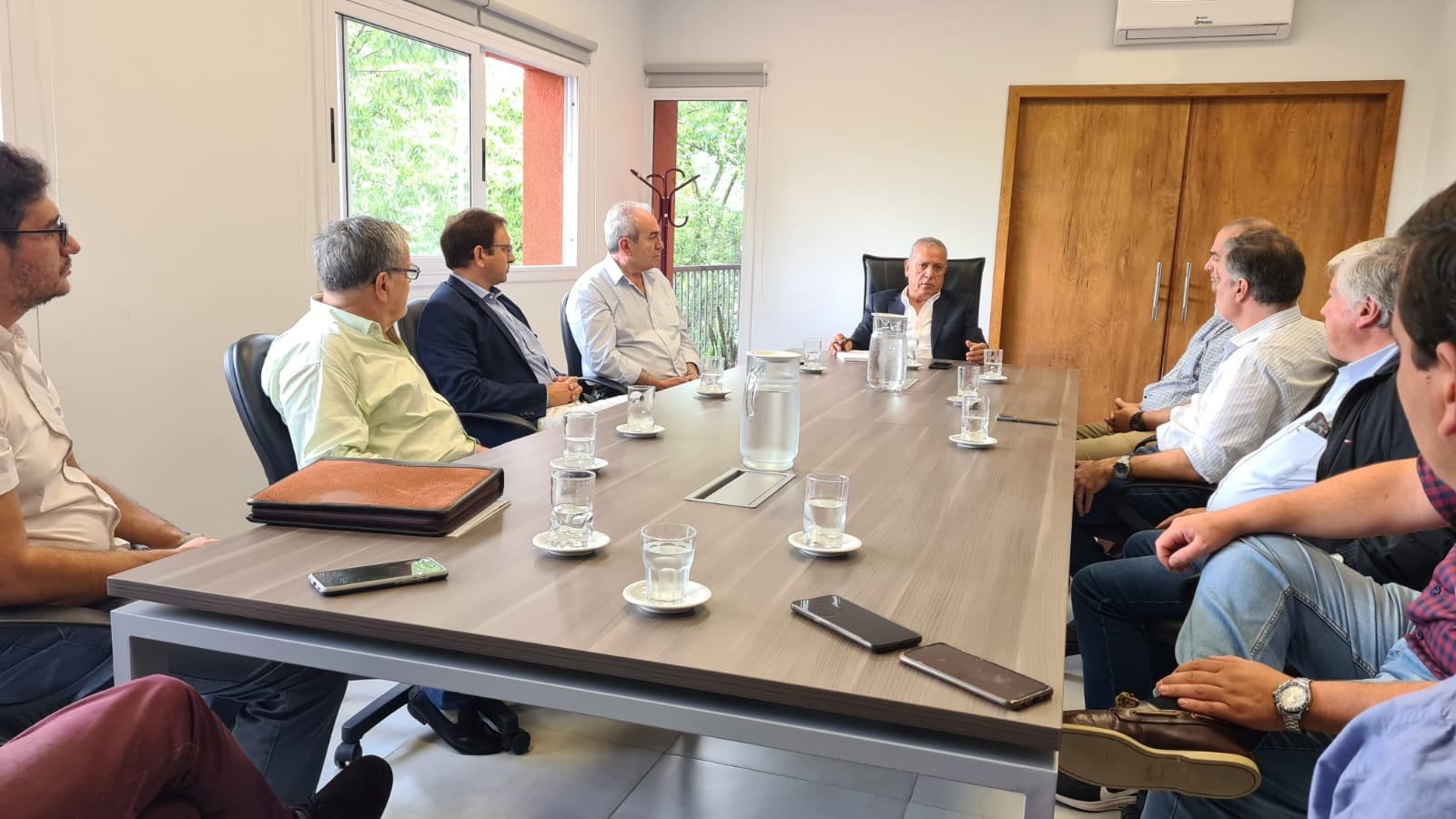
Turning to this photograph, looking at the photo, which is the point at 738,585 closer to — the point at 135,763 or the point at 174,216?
the point at 135,763

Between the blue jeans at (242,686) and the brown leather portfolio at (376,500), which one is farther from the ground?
the brown leather portfolio at (376,500)

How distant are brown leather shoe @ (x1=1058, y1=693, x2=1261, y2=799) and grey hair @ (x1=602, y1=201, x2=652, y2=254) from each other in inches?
115

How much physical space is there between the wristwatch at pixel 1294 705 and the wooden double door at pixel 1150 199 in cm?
463

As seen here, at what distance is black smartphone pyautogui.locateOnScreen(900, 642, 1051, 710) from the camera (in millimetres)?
962

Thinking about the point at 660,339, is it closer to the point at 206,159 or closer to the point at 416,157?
the point at 416,157

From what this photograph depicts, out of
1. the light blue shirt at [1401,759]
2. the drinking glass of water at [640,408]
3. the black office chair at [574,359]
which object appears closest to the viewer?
the light blue shirt at [1401,759]

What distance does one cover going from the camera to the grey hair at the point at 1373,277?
1.89 metres

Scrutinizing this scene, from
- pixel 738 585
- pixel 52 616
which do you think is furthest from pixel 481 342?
pixel 738 585

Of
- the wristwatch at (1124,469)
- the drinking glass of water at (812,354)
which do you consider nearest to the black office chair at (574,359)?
the drinking glass of water at (812,354)

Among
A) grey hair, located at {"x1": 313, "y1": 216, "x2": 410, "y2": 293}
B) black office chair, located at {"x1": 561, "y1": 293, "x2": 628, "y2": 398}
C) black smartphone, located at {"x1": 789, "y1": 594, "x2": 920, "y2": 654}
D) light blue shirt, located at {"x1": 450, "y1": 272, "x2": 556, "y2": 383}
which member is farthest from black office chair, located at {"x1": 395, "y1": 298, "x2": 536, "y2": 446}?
black smartphone, located at {"x1": 789, "y1": 594, "x2": 920, "y2": 654}

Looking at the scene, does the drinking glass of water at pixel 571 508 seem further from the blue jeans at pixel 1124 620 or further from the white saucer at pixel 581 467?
the blue jeans at pixel 1124 620

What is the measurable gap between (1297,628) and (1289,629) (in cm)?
2

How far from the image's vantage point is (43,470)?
5.39 ft

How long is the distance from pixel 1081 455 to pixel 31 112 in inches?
125
